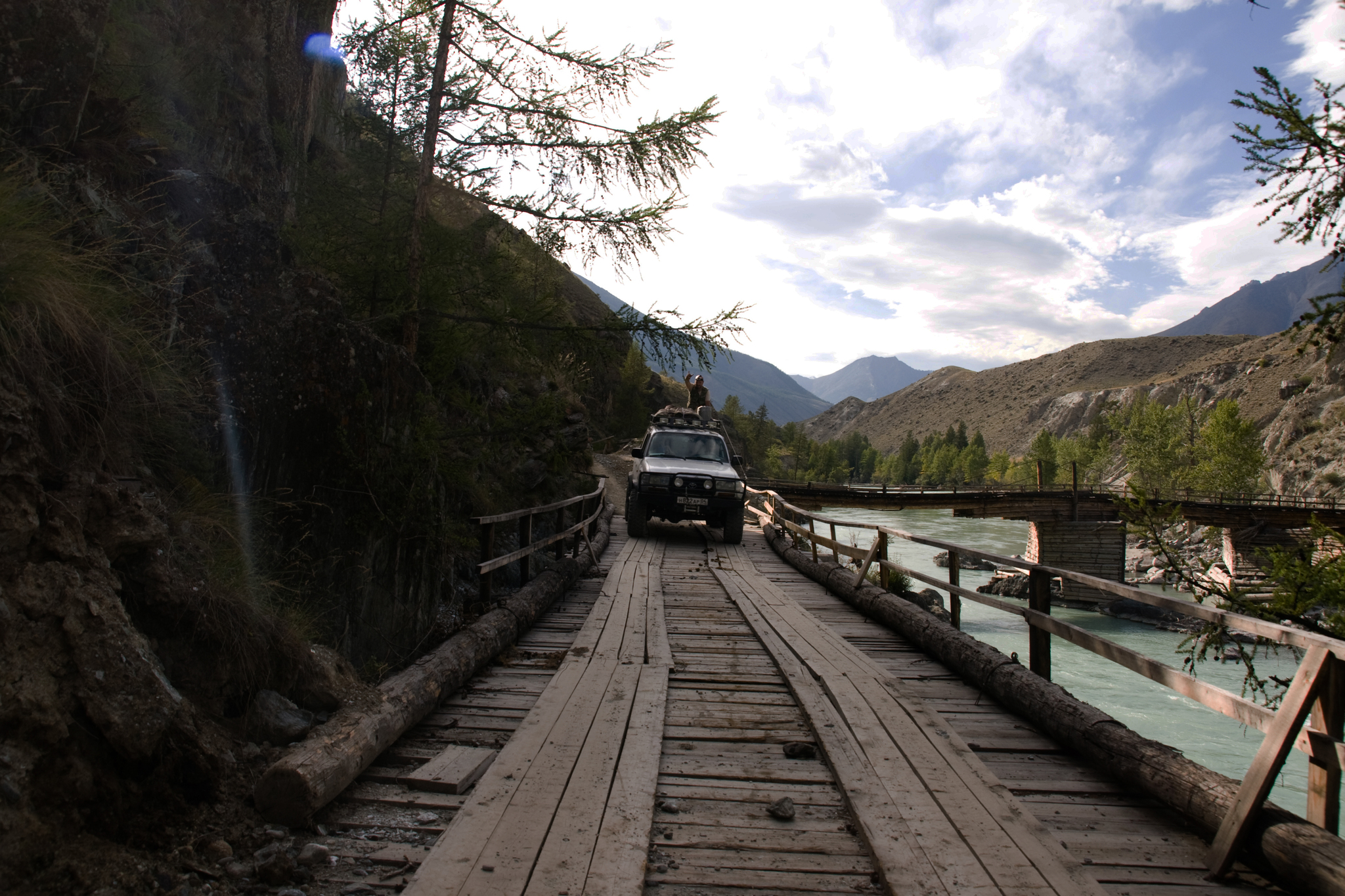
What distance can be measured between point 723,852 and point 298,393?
4.93 metres

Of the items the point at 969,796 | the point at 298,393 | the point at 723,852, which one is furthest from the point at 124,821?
the point at 298,393

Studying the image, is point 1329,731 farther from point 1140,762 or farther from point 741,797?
point 741,797

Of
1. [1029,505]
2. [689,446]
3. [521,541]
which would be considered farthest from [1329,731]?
[1029,505]

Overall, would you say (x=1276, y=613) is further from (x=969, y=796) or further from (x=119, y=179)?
(x=119, y=179)

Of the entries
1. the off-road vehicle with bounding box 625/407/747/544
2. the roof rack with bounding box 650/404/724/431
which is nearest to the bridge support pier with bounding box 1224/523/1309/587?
the roof rack with bounding box 650/404/724/431

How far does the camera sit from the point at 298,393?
5812 millimetres

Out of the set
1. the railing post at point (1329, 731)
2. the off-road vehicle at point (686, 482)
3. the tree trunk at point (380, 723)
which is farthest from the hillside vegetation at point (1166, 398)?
the tree trunk at point (380, 723)

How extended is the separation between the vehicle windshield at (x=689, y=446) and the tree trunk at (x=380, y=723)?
303 inches

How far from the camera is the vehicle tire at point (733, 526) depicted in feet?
43.6

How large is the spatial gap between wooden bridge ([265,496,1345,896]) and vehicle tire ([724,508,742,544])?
7662mm

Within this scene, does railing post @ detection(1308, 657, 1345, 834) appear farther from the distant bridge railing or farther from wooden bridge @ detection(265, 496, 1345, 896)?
the distant bridge railing

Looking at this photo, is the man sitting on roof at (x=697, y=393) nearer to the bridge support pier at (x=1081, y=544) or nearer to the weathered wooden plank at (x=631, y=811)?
the weathered wooden plank at (x=631, y=811)

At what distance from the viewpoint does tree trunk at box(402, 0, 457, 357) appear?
8.36 m

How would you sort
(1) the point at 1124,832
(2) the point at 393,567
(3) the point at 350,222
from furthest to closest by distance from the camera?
(3) the point at 350,222, (2) the point at 393,567, (1) the point at 1124,832
